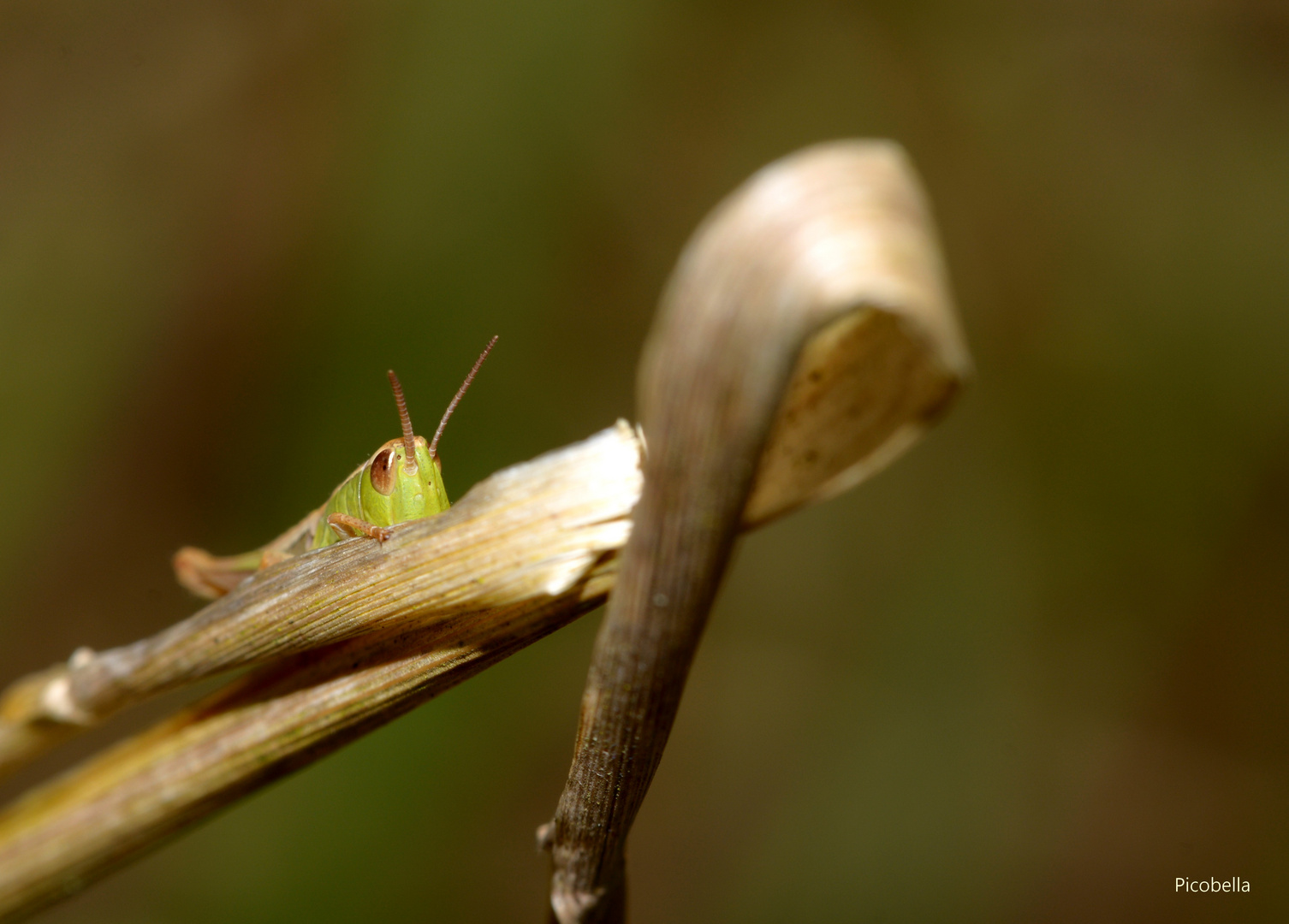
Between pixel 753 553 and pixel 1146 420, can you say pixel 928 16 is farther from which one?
pixel 753 553

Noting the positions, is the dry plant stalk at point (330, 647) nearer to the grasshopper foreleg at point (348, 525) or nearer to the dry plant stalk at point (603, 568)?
the dry plant stalk at point (603, 568)

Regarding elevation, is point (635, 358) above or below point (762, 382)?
above

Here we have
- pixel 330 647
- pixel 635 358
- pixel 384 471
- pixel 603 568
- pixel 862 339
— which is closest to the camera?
pixel 862 339

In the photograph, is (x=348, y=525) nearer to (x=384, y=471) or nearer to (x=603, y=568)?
(x=384, y=471)

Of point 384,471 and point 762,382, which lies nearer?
point 762,382

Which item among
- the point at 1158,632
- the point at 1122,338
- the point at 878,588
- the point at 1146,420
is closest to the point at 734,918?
the point at 878,588

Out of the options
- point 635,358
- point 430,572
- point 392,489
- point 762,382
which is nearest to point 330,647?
point 430,572
